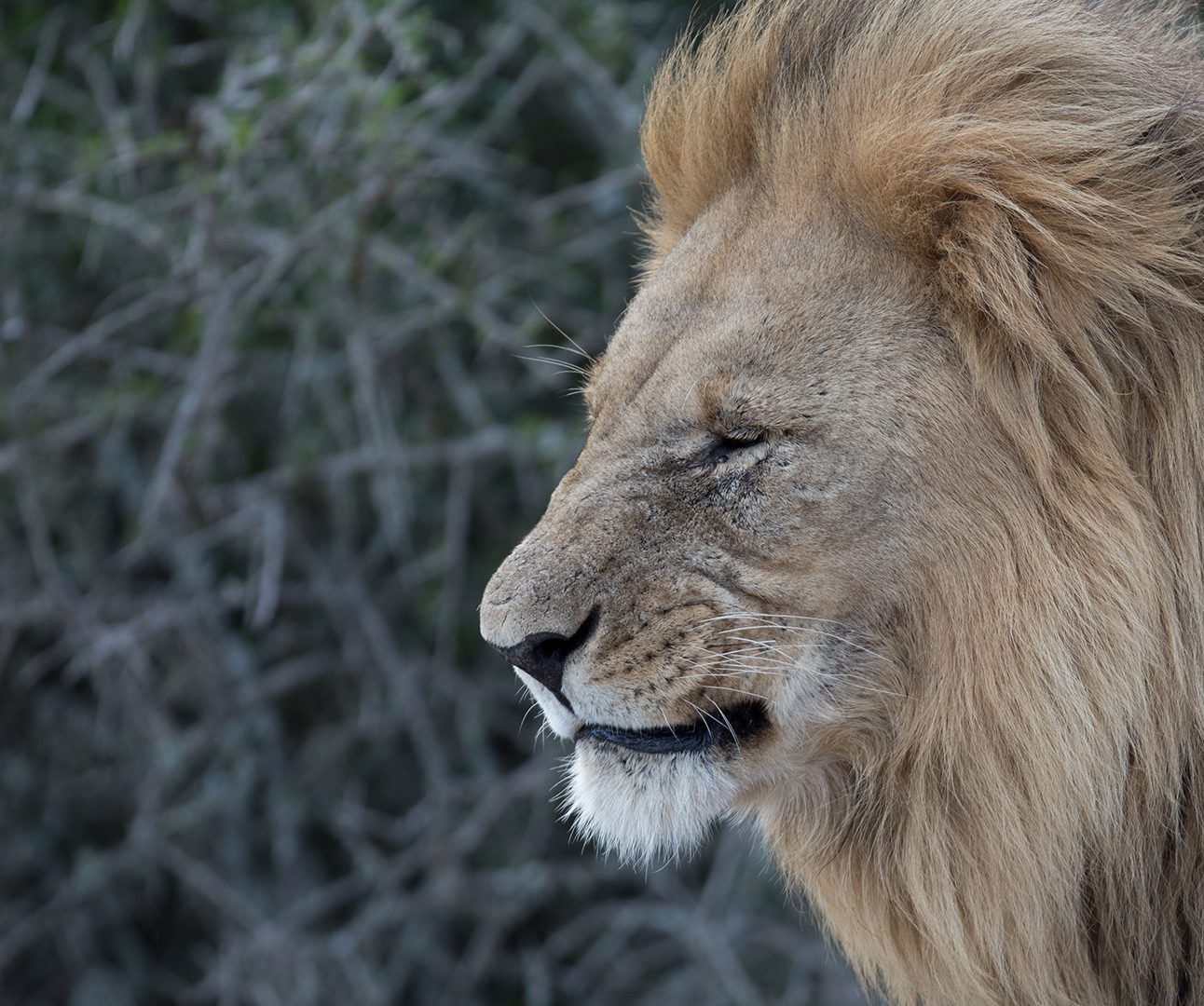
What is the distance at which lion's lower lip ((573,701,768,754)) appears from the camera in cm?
146

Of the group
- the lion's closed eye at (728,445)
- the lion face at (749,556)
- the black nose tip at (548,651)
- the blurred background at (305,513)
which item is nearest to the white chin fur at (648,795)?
the lion face at (749,556)

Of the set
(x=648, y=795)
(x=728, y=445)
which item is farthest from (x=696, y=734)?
(x=728, y=445)

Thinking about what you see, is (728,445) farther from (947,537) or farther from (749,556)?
(947,537)

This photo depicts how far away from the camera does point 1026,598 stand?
4.48ft

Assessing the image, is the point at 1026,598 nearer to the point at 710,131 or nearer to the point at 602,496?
the point at 602,496

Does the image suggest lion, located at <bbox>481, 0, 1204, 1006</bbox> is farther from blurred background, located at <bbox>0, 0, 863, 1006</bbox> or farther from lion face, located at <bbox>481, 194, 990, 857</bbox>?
blurred background, located at <bbox>0, 0, 863, 1006</bbox>

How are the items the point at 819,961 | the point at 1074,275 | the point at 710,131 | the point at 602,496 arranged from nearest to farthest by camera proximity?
the point at 1074,275, the point at 602,496, the point at 710,131, the point at 819,961

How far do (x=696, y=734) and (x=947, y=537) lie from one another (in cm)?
35

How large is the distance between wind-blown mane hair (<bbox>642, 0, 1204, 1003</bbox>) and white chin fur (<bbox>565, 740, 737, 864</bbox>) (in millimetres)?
168

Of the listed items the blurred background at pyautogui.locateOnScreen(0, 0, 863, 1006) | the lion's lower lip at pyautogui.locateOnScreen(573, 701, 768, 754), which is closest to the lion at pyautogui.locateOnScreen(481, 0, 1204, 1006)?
the lion's lower lip at pyautogui.locateOnScreen(573, 701, 768, 754)

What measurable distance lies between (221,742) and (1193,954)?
2.42 metres

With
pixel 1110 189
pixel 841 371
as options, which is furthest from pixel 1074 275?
pixel 841 371

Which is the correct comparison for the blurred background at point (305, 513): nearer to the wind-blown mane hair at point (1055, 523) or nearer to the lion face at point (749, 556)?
the lion face at point (749, 556)

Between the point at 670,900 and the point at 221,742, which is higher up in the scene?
the point at 221,742
